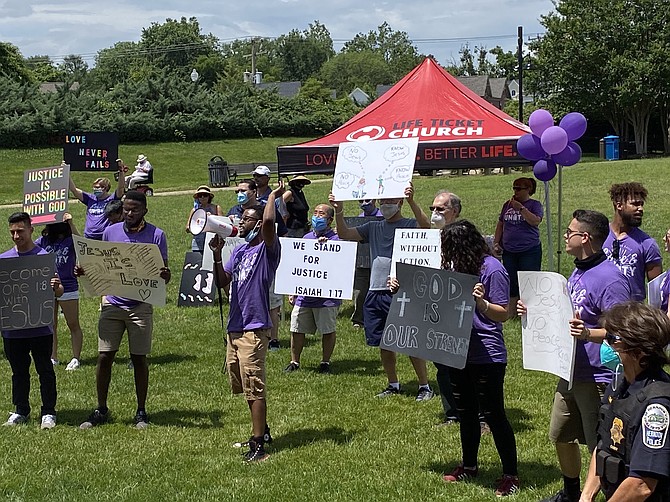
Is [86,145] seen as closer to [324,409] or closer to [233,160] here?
[324,409]

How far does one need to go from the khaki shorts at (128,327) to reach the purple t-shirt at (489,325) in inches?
119

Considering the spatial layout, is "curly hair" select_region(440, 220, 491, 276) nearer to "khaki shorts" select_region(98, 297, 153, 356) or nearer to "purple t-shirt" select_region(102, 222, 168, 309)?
"purple t-shirt" select_region(102, 222, 168, 309)

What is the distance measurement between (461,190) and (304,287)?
65.2 feet

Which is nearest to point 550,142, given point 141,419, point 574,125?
point 574,125

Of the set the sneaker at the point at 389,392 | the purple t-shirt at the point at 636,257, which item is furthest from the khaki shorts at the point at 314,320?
the purple t-shirt at the point at 636,257

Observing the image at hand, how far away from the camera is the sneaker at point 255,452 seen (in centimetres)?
659

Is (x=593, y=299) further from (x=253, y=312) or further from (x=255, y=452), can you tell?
(x=255, y=452)

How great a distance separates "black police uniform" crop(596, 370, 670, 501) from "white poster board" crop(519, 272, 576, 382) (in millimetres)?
1234

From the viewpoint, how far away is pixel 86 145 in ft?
40.8

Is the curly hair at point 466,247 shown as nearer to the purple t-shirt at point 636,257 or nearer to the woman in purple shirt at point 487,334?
the woman in purple shirt at point 487,334

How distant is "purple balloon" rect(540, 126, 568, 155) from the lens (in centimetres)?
901

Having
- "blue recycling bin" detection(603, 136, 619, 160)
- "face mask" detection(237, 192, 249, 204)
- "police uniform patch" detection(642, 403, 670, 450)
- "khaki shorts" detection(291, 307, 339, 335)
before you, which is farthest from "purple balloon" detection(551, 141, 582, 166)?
"blue recycling bin" detection(603, 136, 619, 160)

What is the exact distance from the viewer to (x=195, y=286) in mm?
13234

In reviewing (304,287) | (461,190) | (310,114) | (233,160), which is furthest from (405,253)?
(310,114)
